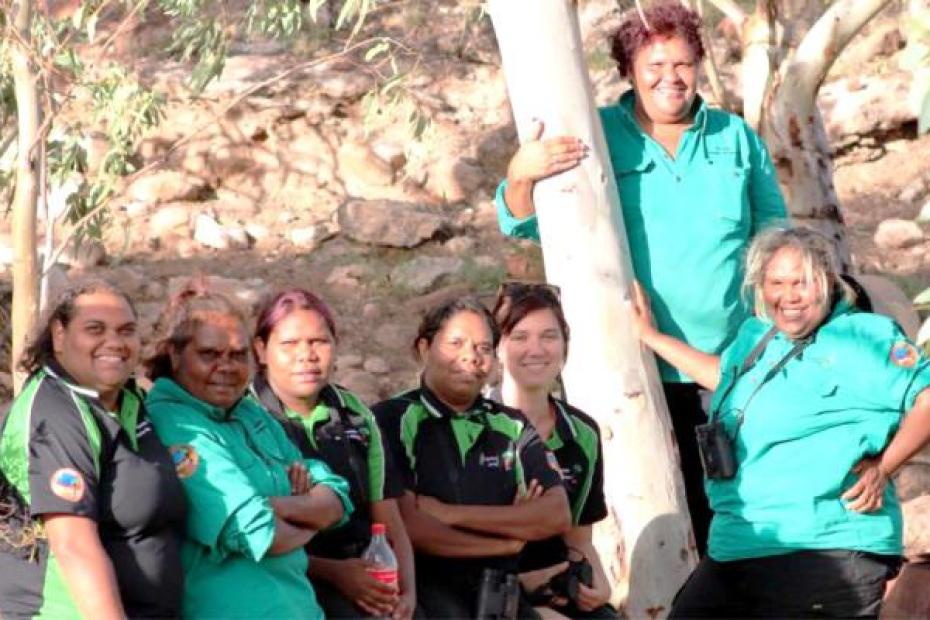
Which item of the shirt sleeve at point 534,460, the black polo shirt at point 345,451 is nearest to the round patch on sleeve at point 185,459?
the black polo shirt at point 345,451

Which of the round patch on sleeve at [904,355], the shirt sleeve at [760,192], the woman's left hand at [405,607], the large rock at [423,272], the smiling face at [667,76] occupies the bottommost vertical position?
the woman's left hand at [405,607]

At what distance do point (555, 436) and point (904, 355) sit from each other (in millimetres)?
1116

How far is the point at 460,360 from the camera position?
218 inches

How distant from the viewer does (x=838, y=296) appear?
5.38 metres

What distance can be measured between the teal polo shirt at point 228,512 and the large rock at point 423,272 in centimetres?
740

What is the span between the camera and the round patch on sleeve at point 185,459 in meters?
4.77

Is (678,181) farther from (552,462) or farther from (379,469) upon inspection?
(379,469)

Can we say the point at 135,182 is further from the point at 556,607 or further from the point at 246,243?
the point at 556,607

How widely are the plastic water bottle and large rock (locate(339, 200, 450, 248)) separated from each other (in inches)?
297

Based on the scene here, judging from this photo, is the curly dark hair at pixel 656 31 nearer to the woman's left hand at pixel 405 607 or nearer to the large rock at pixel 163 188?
the woman's left hand at pixel 405 607

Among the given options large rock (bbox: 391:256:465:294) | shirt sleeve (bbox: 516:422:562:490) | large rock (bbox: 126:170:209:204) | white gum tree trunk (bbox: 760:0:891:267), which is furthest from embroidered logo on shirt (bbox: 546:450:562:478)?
large rock (bbox: 126:170:209:204)

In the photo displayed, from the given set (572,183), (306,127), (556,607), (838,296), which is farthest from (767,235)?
(306,127)

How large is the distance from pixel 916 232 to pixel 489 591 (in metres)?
8.15

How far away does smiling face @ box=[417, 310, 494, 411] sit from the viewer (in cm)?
553
